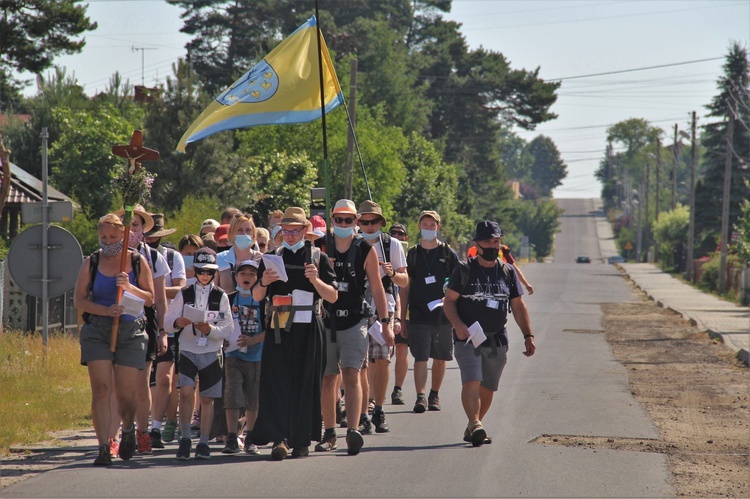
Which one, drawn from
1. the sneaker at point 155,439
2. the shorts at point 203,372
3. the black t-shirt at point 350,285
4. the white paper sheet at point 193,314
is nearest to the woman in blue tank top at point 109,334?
the white paper sheet at point 193,314

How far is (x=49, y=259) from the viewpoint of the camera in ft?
43.5

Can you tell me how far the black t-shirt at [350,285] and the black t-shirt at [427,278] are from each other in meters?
2.62

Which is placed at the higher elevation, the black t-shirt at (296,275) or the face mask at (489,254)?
the face mask at (489,254)

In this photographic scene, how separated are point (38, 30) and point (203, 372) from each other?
2599cm

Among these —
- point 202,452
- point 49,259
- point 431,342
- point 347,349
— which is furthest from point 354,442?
point 49,259

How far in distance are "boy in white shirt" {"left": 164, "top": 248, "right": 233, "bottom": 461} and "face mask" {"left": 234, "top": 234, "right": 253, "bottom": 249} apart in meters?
0.71

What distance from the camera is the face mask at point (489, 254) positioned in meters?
9.82

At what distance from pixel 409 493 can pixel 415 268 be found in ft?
15.3

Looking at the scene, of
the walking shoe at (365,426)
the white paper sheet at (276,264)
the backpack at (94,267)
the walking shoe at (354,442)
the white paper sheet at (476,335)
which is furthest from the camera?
the walking shoe at (365,426)

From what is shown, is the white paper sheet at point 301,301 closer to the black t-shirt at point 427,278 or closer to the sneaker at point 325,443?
the sneaker at point 325,443

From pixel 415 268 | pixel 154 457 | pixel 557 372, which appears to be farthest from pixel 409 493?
pixel 557 372

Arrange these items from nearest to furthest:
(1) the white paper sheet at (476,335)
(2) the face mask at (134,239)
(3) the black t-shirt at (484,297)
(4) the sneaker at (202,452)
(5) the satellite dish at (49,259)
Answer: (4) the sneaker at (202,452) < (2) the face mask at (134,239) < (1) the white paper sheet at (476,335) < (3) the black t-shirt at (484,297) < (5) the satellite dish at (49,259)

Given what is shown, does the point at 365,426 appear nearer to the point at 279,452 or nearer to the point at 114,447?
the point at 279,452

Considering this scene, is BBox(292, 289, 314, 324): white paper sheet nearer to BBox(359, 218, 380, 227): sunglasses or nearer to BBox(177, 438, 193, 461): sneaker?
BBox(177, 438, 193, 461): sneaker
